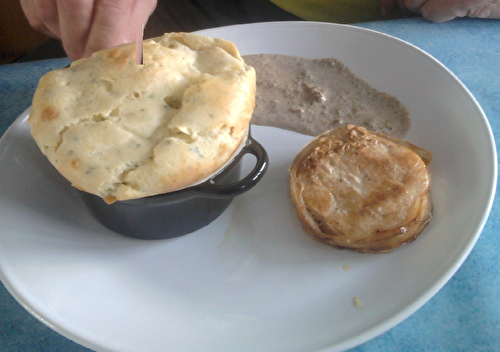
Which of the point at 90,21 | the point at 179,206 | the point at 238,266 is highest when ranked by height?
the point at 90,21

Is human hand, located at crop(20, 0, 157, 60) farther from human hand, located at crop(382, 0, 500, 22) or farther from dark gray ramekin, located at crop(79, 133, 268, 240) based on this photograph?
human hand, located at crop(382, 0, 500, 22)

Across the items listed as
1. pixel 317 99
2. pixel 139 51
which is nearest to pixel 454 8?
pixel 317 99

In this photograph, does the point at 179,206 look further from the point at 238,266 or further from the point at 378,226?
the point at 378,226

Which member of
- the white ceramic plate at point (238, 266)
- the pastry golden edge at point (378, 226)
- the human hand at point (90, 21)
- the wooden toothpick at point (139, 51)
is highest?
the wooden toothpick at point (139, 51)

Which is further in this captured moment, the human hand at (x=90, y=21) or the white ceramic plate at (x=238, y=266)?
the human hand at (x=90, y=21)

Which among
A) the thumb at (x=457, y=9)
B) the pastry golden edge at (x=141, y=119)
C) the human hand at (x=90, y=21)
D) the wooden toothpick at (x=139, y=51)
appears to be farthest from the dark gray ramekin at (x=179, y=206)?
the thumb at (x=457, y=9)

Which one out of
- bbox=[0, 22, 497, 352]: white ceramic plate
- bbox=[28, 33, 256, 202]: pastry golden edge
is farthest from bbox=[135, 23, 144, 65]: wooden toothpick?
bbox=[0, 22, 497, 352]: white ceramic plate

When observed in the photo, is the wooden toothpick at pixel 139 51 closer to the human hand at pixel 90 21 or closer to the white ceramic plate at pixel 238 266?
the human hand at pixel 90 21

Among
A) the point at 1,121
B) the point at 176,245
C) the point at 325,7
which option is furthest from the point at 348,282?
the point at 325,7
